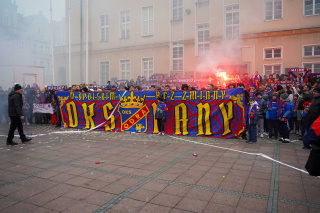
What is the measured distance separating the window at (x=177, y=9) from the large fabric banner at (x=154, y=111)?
43.7 ft

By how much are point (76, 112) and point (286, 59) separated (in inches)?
552

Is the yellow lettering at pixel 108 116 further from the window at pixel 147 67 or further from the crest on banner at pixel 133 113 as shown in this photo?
the window at pixel 147 67

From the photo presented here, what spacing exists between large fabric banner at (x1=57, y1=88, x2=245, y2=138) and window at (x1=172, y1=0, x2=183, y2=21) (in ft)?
43.7

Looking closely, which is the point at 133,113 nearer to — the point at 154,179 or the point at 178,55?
the point at 154,179

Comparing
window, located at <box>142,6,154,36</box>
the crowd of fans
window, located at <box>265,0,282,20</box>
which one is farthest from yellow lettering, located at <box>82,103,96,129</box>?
window, located at <box>142,6,154,36</box>

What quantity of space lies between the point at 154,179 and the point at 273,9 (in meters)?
→ 16.4

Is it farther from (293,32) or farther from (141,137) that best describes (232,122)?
(293,32)

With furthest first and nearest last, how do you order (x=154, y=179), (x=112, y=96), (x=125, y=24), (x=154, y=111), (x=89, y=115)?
(x=125, y=24) < (x=89, y=115) < (x=112, y=96) < (x=154, y=111) < (x=154, y=179)

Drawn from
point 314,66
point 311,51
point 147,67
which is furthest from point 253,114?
point 147,67

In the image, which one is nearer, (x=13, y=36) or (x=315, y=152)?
(x=315, y=152)

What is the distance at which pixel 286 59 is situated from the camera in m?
16.1

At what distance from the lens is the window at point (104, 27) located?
2400 centimetres

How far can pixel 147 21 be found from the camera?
21.8m

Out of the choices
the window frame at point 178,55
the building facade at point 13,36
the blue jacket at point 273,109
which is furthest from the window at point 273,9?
the building facade at point 13,36
